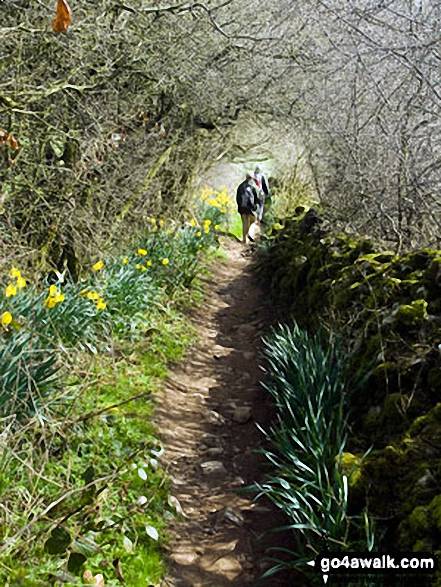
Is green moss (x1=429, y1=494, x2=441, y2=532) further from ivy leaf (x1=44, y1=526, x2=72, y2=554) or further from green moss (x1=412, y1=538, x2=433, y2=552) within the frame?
Result: ivy leaf (x1=44, y1=526, x2=72, y2=554)

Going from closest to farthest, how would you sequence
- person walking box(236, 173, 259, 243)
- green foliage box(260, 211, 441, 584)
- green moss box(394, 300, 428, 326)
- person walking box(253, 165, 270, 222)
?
1. green foliage box(260, 211, 441, 584)
2. green moss box(394, 300, 428, 326)
3. person walking box(236, 173, 259, 243)
4. person walking box(253, 165, 270, 222)

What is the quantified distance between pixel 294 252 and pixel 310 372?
4.33 m

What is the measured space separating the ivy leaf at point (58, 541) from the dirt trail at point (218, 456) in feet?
3.44

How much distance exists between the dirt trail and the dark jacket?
534 cm

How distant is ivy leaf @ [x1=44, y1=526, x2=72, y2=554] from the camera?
243 cm

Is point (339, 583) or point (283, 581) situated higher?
point (339, 583)

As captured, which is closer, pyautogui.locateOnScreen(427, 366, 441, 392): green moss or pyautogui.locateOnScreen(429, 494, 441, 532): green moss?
pyautogui.locateOnScreen(429, 494, 441, 532): green moss

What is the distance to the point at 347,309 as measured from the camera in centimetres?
510

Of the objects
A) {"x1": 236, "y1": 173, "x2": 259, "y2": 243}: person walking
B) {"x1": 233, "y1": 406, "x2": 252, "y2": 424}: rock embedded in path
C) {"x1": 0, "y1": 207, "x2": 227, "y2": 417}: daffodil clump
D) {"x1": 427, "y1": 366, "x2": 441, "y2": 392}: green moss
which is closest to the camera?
{"x1": 427, "y1": 366, "x2": 441, "y2": 392}: green moss

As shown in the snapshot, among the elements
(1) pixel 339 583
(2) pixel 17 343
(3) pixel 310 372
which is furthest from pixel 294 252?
(1) pixel 339 583

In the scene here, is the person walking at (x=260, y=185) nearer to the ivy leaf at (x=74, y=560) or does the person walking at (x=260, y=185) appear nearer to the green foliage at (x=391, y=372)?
the green foliage at (x=391, y=372)

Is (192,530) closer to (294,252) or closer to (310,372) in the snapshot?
(310,372)

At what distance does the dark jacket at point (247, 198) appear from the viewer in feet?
43.5

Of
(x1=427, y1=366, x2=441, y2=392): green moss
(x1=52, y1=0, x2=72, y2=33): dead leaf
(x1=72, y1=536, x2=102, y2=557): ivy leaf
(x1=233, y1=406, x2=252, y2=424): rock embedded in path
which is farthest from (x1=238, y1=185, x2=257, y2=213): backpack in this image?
(x1=72, y1=536, x2=102, y2=557): ivy leaf
